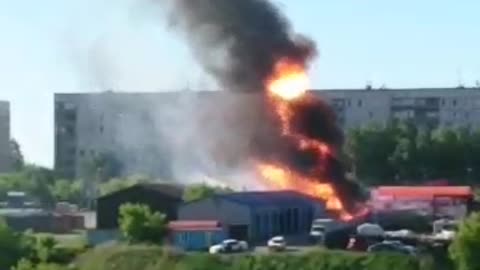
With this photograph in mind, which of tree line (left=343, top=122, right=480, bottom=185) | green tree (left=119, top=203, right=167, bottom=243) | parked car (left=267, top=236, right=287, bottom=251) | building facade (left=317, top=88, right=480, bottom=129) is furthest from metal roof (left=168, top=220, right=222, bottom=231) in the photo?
building facade (left=317, top=88, right=480, bottom=129)

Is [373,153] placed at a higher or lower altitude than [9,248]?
higher

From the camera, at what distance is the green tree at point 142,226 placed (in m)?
30.8

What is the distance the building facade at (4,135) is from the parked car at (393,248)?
43846mm

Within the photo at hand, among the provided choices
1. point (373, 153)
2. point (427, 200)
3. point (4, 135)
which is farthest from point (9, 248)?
point (4, 135)

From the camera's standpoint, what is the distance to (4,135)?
229 feet

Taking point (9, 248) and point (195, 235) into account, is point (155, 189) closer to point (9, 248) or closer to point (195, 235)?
point (195, 235)

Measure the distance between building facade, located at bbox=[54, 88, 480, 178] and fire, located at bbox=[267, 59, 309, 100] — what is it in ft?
57.7

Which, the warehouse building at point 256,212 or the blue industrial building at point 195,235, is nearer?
the blue industrial building at point 195,235

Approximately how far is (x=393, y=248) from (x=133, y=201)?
9.01 meters

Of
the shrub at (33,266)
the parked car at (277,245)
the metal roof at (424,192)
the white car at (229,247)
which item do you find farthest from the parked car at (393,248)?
the metal roof at (424,192)

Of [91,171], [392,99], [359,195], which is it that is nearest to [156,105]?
[91,171]

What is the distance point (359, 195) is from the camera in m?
34.9

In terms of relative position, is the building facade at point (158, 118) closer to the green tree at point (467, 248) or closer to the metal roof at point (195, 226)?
the metal roof at point (195, 226)

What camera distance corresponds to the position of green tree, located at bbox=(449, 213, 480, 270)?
26516 millimetres
